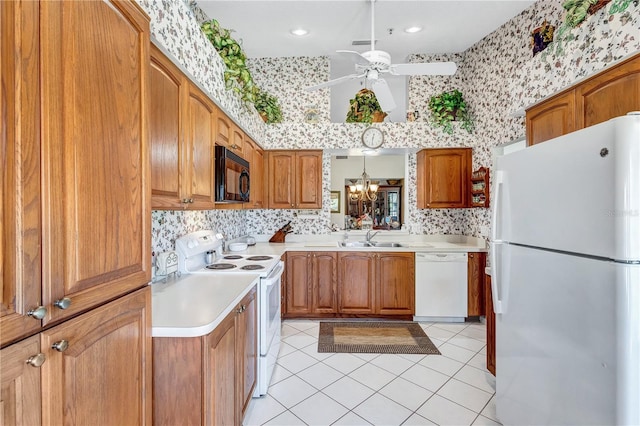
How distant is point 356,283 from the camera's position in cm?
362

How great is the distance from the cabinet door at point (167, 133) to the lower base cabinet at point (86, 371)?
581 millimetres

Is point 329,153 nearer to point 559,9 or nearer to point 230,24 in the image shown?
point 230,24

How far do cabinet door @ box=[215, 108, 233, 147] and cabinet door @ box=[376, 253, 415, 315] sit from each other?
2.15 metres

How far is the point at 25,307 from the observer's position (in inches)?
23.4

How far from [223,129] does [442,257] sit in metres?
2.74

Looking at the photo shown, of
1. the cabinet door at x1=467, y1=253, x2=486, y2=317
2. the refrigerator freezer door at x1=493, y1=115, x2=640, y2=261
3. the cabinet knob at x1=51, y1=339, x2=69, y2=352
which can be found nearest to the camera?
the cabinet knob at x1=51, y1=339, x2=69, y2=352

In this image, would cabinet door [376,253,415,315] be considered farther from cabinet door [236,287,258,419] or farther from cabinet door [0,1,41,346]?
cabinet door [0,1,41,346]

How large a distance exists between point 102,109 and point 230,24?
298 centimetres

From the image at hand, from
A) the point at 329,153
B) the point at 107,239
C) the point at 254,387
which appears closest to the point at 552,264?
the point at 107,239

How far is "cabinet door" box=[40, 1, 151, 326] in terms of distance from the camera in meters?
0.66

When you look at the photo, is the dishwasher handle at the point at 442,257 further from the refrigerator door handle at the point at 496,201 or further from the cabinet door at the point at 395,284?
the refrigerator door handle at the point at 496,201

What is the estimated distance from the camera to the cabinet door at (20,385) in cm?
55

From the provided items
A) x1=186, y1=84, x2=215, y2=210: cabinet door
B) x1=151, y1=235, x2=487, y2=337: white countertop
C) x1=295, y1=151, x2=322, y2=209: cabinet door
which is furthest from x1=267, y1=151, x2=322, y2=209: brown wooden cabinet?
x1=186, y1=84, x2=215, y2=210: cabinet door

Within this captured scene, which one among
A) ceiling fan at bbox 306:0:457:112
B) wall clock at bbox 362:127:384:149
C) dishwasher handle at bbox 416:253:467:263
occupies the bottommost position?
dishwasher handle at bbox 416:253:467:263
